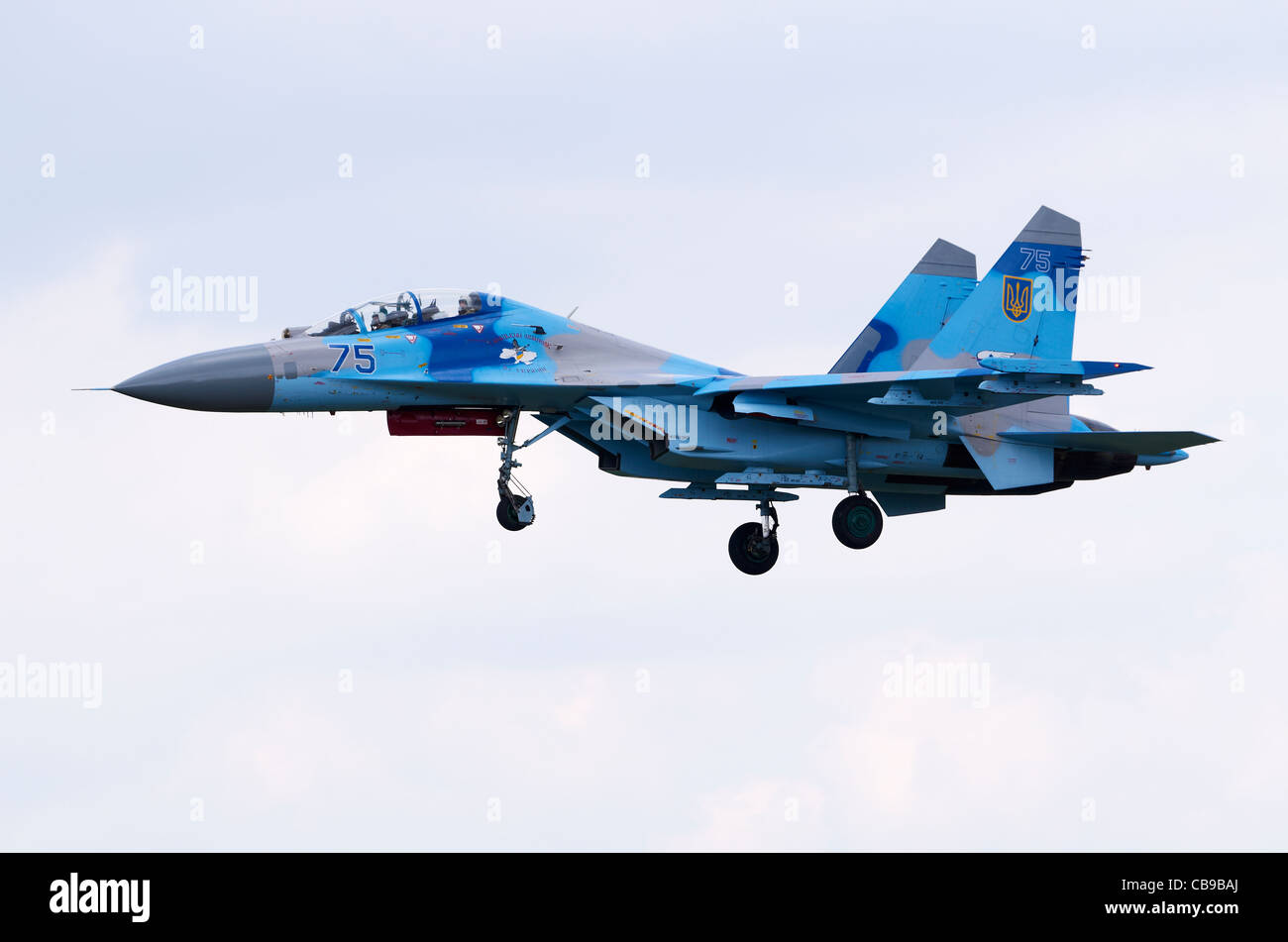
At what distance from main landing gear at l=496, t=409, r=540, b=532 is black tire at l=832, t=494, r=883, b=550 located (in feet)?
14.1

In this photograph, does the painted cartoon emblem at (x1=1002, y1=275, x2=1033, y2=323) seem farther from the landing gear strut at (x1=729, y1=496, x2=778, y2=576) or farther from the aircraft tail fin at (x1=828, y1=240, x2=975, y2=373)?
the landing gear strut at (x1=729, y1=496, x2=778, y2=576)

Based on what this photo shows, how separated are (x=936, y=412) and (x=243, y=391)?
933 cm

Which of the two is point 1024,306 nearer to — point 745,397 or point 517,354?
point 745,397

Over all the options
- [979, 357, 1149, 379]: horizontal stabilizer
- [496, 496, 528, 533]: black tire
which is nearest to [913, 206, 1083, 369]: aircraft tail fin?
[979, 357, 1149, 379]: horizontal stabilizer

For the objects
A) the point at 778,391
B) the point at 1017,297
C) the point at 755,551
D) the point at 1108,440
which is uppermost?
the point at 1017,297

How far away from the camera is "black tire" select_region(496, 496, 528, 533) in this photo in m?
31.4

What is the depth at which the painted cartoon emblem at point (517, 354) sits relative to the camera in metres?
31.2

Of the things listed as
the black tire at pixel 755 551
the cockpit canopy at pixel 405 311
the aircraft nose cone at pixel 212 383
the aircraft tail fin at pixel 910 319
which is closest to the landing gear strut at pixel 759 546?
the black tire at pixel 755 551

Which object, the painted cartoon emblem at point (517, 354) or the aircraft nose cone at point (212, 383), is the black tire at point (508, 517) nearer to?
the painted cartoon emblem at point (517, 354)

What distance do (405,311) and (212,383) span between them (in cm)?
283

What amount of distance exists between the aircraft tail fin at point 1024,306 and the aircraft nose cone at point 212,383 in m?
9.40

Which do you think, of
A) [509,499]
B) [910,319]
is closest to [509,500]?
[509,499]

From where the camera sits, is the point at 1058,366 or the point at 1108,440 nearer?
the point at 1058,366

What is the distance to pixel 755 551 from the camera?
108ft
